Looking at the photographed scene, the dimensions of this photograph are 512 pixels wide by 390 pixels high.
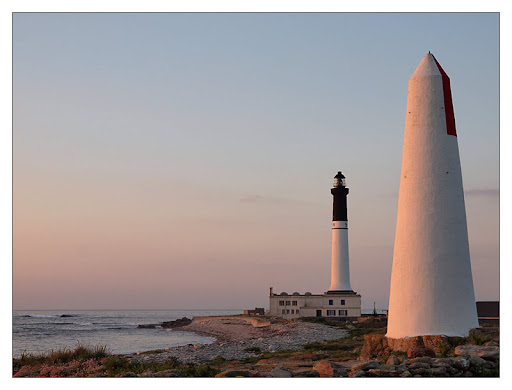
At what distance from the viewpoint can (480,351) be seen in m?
15.9

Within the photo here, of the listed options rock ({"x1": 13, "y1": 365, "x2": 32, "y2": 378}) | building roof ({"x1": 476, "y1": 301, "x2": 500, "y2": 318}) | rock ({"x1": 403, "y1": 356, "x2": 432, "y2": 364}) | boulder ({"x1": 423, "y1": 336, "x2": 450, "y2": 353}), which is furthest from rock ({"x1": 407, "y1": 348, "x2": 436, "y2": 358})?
building roof ({"x1": 476, "y1": 301, "x2": 500, "y2": 318})

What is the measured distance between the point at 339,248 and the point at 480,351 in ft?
128

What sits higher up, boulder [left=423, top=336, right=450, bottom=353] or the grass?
boulder [left=423, top=336, right=450, bottom=353]

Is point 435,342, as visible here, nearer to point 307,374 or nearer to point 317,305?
point 307,374

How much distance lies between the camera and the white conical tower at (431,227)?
1773 centimetres

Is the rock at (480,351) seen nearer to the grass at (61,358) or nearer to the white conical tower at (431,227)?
the white conical tower at (431,227)

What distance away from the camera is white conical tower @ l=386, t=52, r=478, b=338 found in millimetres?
17734

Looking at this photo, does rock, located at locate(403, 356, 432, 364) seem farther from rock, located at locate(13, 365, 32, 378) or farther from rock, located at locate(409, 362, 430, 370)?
rock, located at locate(13, 365, 32, 378)

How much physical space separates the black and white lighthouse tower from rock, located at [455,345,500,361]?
125ft

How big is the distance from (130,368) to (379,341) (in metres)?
7.42

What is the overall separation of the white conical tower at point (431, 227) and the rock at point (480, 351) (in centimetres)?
119

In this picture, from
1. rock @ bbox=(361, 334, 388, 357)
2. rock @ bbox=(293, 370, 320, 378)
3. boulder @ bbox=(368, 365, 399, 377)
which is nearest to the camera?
boulder @ bbox=(368, 365, 399, 377)

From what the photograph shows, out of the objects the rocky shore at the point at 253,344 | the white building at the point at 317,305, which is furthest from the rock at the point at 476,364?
the white building at the point at 317,305
